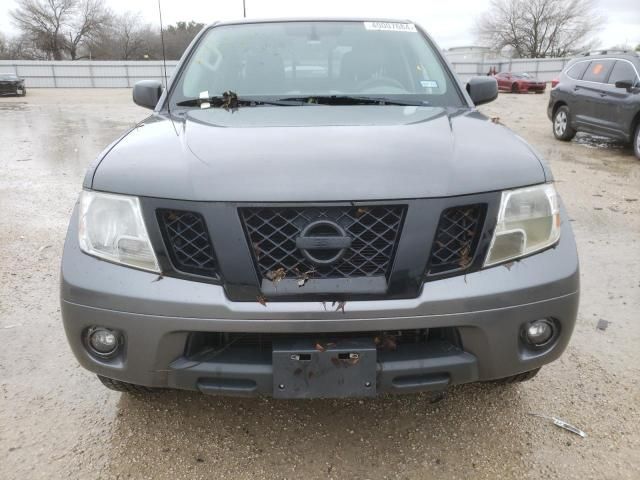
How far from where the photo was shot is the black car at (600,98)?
8.38 m

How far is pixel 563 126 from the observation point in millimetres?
10172

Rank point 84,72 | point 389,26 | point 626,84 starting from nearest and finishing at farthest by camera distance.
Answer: point 389,26, point 626,84, point 84,72

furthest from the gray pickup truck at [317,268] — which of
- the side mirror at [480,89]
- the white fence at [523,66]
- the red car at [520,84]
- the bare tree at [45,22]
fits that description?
the bare tree at [45,22]

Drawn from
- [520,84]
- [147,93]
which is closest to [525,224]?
[147,93]

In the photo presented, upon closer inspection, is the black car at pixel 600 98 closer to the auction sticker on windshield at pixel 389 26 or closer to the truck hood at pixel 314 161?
the auction sticker on windshield at pixel 389 26

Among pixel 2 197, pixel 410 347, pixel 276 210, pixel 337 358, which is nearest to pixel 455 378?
pixel 410 347

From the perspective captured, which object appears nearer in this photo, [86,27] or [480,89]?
[480,89]

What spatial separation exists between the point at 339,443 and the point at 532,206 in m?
1.17

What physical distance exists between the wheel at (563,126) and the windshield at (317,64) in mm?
7854

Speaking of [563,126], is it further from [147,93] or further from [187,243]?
[187,243]

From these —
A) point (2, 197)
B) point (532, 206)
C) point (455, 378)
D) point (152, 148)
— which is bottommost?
point (2, 197)

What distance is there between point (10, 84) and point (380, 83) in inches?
1049

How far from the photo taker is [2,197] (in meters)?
5.93

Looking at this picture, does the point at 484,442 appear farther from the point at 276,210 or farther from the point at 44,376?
the point at 44,376
